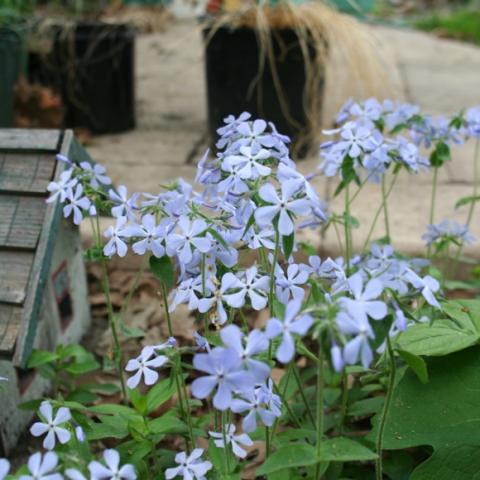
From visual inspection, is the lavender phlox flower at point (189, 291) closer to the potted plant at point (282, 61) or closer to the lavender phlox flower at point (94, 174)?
the lavender phlox flower at point (94, 174)


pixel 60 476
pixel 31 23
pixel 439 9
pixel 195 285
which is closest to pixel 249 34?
pixel 31 23

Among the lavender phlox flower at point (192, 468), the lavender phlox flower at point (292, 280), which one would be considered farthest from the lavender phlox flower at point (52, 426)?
the lavender phlox flower at point (292, 280)

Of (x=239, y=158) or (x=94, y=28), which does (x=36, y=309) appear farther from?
(x=94, y=28)

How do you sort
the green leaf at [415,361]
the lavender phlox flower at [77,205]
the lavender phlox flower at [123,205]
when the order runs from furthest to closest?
the lavender phlox flower at [77,205]
the lavender phlox flower at [123,205]
the green leaf at [415,361]

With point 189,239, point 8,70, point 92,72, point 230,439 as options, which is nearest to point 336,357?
point 189,239

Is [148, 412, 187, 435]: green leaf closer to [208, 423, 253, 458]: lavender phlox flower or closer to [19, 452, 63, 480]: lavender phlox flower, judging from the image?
[208, 423, 253, 458]: lavender phlox flower

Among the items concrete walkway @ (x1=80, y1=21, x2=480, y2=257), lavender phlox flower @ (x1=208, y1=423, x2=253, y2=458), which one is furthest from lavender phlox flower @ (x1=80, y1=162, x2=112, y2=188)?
concrete walkway @ (x1=80, y1=21, x2=480, y2=257)

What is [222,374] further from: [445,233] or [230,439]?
[445,233]
